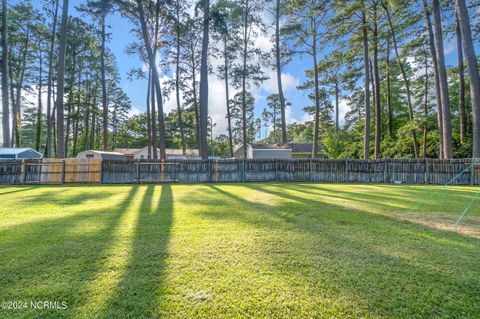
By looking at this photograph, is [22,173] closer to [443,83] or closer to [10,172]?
[10,172]

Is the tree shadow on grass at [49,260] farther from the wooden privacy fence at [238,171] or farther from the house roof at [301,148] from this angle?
the house roof at [301,148]

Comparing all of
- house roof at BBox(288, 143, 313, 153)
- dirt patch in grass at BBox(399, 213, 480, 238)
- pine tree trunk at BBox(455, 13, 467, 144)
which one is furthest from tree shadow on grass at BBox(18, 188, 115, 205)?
house roof at BBox(288, 143, 313, 153)

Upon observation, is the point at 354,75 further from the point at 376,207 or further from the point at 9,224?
the point at 9,224

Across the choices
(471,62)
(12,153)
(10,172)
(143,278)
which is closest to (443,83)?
(471,62)

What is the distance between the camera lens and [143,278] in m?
1.90

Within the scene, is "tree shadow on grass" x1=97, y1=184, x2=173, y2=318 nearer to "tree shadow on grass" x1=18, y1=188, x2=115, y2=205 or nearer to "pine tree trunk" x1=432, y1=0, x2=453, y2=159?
"tree shadow on grass" x1=18, y1=188, x2=115, y2=205

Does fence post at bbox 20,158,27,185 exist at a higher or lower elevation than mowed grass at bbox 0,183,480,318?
higher

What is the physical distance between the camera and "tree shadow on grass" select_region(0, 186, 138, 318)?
1687 millimetres

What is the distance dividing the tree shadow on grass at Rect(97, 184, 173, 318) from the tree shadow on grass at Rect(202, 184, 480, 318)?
1.05 meters

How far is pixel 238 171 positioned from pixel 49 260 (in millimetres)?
9296

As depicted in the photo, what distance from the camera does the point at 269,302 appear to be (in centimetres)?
159

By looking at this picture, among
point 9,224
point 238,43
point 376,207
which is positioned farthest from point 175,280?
point 238,43

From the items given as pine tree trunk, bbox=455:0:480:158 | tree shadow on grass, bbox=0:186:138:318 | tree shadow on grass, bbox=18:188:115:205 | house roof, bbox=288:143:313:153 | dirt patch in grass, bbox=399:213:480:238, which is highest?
pine tree trunk, bbox=455:0:480:158

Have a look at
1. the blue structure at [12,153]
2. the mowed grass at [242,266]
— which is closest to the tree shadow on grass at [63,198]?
the mowed grass at [242,266]
